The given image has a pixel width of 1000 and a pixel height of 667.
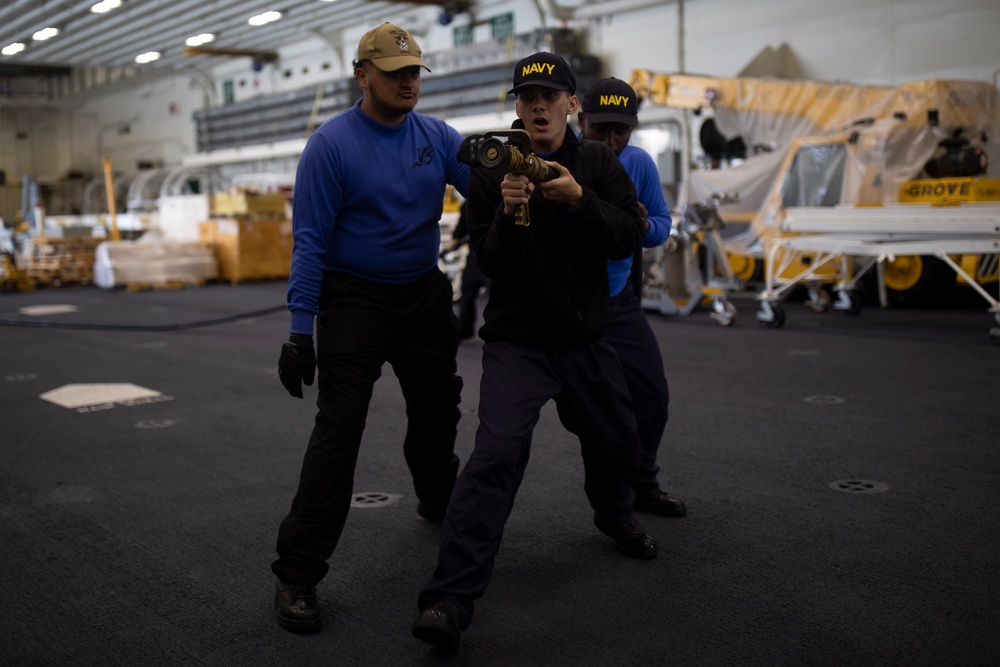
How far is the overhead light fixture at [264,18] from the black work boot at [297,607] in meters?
20.4

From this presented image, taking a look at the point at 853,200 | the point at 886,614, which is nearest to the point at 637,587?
the point at 886,614

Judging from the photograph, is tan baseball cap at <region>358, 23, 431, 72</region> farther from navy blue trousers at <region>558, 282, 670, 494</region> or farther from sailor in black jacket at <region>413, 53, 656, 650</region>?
navy blue trousers at <region>558, 282, 670, 494</region>

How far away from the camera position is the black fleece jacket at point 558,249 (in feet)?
8.63

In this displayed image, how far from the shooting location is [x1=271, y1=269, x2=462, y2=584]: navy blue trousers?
9.16 feet

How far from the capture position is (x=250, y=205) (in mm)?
17531

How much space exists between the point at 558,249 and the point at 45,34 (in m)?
23.7

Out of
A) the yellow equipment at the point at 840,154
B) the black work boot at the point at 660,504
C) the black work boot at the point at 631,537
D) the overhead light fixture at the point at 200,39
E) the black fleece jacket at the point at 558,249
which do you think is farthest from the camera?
the overhead light fixture at the point at 200,39

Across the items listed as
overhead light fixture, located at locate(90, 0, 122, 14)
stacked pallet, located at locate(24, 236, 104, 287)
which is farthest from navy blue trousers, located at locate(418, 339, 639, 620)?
overhead light fixture, located at locate(90, 0, 122, 14)

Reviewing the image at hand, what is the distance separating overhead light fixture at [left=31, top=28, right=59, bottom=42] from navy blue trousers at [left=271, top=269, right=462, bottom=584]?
2242cm

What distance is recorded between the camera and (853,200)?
10.5 meters

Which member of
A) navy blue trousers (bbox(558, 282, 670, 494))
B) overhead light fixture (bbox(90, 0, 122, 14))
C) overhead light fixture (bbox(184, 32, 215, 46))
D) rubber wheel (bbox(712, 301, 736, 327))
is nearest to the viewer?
navy blue trousers (bbox(558, 282, 670, 494))

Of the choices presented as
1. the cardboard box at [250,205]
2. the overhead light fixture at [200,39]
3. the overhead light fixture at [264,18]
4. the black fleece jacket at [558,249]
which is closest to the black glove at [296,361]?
the black fleece jacket at [558,249]

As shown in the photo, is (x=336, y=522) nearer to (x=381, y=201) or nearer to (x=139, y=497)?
(x=381, y=201)

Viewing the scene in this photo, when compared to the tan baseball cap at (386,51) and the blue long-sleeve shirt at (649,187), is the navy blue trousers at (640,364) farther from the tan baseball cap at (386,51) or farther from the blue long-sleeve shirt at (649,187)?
the tan baseball cap at (386,51)
